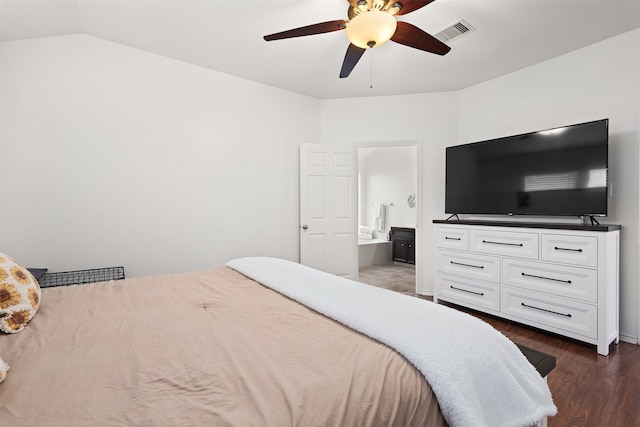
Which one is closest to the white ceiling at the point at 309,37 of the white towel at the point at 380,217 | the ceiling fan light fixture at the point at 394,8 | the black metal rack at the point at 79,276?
the ceiling fan light fixture at the point at 394,8

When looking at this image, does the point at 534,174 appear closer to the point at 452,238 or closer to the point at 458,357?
the point at 452,238

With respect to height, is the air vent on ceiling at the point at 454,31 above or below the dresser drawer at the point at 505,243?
above

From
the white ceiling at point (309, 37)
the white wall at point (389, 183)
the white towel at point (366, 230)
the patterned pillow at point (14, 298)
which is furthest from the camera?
the white towel at point (366, 230)

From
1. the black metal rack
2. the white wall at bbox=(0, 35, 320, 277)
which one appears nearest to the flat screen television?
the white wall at bbox=(0, 35, 320, 277)

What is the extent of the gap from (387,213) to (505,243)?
12.4 feet

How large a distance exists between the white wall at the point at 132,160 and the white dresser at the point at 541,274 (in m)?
2.09

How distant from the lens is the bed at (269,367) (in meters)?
0.73

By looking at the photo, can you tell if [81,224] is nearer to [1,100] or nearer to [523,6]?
[1,100]

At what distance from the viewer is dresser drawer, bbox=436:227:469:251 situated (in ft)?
10.7

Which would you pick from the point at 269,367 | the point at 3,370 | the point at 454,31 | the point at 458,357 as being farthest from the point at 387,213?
the point at 3,370

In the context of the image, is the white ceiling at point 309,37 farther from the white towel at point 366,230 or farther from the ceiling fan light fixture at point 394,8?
the white towel at point 366,230

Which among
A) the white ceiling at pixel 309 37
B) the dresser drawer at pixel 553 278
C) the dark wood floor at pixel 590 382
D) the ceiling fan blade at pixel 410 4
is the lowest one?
the dark wood floor at pixel 590 382

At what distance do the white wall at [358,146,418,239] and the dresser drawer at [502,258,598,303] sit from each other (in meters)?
3.17

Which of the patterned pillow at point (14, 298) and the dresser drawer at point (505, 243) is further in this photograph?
the dresser drawer at point (505, 243)
